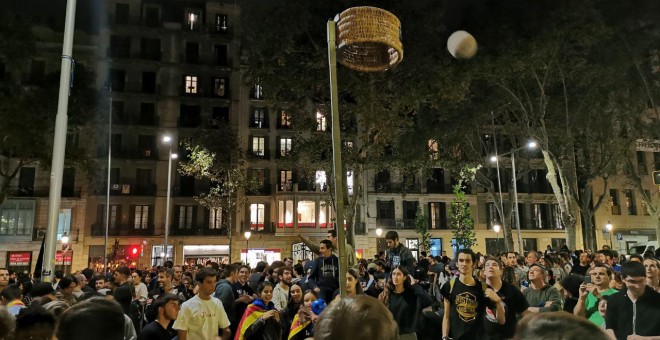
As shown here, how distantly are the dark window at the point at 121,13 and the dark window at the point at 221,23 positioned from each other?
829 centimetres

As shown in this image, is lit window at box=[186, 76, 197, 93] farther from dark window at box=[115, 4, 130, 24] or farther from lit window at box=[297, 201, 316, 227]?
lit window at box=[297, 201, 316, 227]

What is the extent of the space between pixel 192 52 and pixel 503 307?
4602 centimetres

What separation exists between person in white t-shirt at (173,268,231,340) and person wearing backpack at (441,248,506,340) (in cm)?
296

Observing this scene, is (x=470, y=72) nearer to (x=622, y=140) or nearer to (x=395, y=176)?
(x=622, y=140)

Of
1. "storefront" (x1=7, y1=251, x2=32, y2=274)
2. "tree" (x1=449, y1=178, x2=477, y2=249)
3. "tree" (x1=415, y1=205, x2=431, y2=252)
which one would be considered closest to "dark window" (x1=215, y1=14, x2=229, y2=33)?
"storefront" (x1=7, y1=251, x2=32, y2=274)

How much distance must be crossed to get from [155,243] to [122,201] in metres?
4.73

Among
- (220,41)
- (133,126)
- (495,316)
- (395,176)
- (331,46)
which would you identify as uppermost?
(220,41)

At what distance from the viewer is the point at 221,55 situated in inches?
1885

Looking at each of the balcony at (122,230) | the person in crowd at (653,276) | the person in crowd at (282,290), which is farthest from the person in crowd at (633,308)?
the balcony at (122,230)

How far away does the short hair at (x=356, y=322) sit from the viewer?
6.42 feet

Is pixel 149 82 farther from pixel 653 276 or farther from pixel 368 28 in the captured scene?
pixel 653 276

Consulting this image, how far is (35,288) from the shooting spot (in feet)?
24.0

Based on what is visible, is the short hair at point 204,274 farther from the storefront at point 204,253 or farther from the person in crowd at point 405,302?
the storefront at point 204,253

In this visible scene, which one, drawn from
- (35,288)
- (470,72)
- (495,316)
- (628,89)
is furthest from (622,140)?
(35,288)
